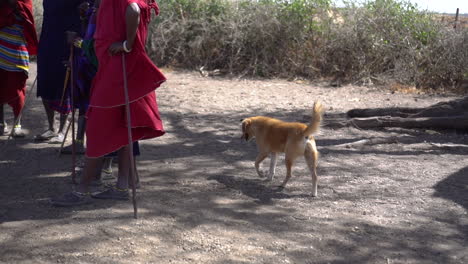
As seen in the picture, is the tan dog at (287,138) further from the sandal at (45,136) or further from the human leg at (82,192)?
the sandal at (45,136)

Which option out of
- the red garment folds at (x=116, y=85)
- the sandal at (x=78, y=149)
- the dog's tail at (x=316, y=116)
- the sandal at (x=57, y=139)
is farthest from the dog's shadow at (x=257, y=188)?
the sandal at (x=57, y=139)

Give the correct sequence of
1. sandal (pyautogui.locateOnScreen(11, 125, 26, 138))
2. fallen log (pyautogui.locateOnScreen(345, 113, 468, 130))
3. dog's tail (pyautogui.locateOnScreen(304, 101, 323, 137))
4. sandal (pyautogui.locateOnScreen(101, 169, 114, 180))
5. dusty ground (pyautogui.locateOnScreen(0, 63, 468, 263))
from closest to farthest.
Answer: dusty ground (pyautogui.locateOnScreen(0, 63, 468, 263)) < dog's tail (pyautogui.locateOnScreen(304, 101, 323, 137)) < sandal (pyautogui.locateOnScreen(101, 169, 114, 180)) < sandal (pyautogui.locateOnScreen(11, 125, 26, 138)) < fallen log (pyautogui.locateOnScreen(345, 113, 468, 130))

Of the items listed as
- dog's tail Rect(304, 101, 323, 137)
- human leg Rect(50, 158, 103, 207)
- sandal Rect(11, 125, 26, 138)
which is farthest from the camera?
sandal Rect(11, 125, 26, 138)

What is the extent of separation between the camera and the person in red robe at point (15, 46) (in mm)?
6203

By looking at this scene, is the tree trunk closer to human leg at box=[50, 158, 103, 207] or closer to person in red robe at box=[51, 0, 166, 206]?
person in red robe at box=[51, 0, 166, 206]

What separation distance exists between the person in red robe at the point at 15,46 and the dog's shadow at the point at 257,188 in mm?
2688

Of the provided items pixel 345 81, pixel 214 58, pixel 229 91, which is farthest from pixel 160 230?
pixel 214 58

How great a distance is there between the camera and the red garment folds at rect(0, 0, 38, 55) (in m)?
6.16

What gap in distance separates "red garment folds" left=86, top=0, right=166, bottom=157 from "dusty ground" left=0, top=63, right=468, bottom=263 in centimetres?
61

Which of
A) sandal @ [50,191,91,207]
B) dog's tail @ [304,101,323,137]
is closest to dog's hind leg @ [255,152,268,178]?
dog's tail @ [304,101,323,137]

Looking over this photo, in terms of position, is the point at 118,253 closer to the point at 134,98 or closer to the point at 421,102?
the point at 134,98

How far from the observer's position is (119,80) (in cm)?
419

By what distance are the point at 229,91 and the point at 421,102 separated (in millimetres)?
3543

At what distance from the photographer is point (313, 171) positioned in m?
5.01
